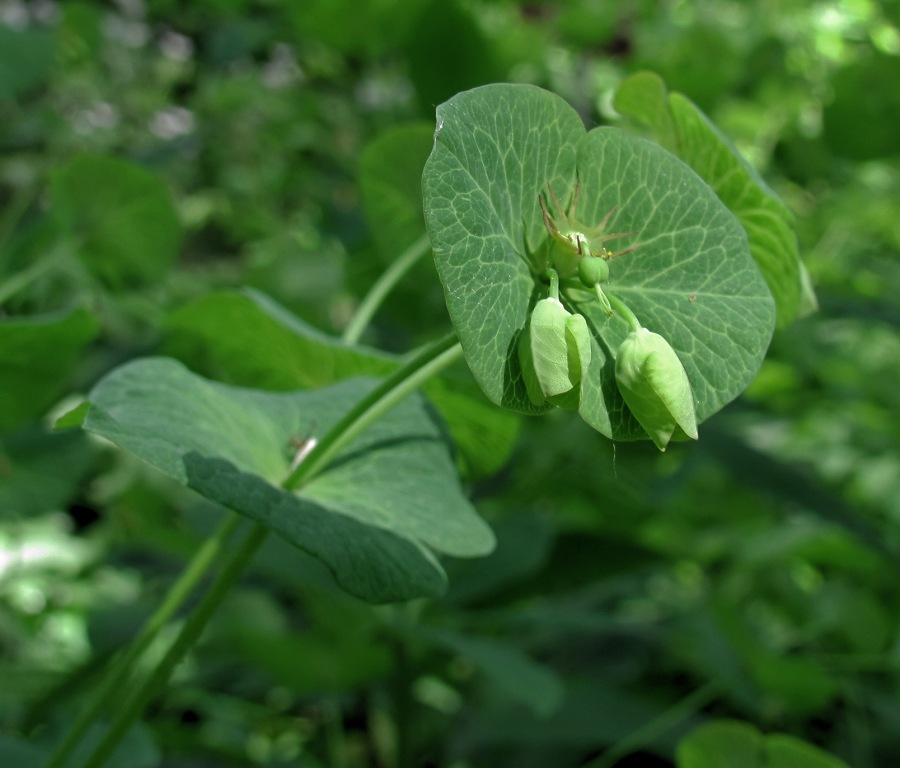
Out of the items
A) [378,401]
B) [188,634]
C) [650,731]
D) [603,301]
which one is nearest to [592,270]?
[603,301]

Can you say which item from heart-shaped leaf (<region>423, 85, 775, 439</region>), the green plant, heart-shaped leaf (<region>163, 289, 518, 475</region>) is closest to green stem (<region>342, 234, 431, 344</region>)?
heart-shaped leaf (<region>163, 289, 518, 475</region>)

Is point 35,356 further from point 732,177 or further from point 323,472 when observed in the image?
point 732,177

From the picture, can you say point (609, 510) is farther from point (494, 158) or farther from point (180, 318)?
point (494, 158)

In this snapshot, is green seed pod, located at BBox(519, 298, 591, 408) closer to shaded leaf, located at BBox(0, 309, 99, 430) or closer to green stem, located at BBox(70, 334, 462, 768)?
green stem, located at BBox(70, 334, 462, 768)

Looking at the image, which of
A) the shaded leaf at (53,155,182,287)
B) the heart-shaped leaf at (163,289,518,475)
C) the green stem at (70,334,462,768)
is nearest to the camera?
the green stem at (70,334,462,768)

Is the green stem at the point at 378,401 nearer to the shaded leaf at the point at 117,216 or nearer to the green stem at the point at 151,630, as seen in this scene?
the green stem at the point at 151,630
